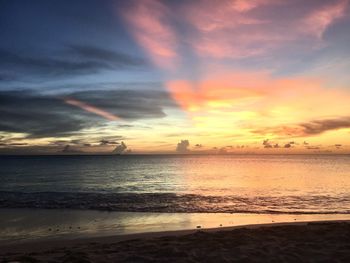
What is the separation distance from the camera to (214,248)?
10.3 meters

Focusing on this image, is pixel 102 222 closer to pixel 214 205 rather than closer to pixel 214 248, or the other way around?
pixel 214 248

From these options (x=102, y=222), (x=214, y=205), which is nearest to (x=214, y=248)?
(x=102, y=222)

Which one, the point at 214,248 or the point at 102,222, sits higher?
the point at 214,248

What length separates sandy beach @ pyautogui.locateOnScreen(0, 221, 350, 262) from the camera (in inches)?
363

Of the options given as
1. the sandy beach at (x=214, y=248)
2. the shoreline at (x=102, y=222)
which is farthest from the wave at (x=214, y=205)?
the sandy beach at (x=214, y=248)

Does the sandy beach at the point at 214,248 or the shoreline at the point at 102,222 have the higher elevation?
the sandy beach at the point at 214,248

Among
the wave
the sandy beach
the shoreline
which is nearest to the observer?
the sandy beach

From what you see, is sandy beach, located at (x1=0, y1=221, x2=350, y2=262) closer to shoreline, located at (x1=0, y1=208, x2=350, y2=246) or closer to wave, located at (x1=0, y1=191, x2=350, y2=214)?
shoreline, located at (x1=0, y1=208, x2=350, y2=246)

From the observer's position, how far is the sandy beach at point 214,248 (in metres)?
9.23

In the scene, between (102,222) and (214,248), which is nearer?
(214,248)

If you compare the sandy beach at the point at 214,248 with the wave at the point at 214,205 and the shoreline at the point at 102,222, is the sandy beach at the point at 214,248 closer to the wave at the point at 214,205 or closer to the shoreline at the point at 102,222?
the shoreline at the point at 102,222

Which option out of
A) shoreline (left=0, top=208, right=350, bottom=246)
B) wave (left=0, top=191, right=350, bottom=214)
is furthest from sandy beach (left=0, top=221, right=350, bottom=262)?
wave (left=0, top=191, right=350, bottom=214)

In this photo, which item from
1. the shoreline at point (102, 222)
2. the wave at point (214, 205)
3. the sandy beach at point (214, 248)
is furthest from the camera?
the wave at point (214, 205)

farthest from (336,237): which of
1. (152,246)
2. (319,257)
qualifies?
(152,246)
